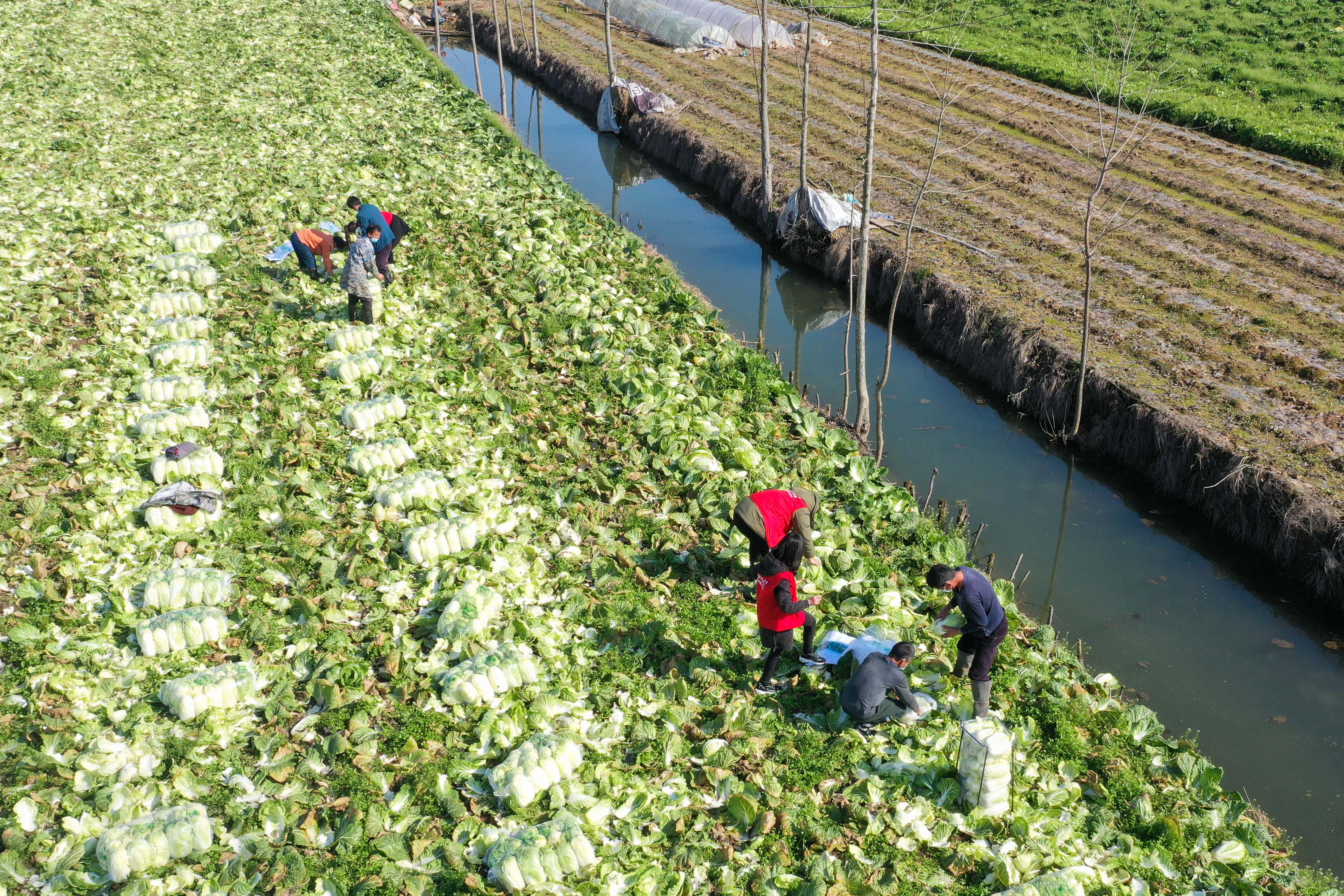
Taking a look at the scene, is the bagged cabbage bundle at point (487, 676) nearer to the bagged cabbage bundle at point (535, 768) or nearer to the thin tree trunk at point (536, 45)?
the bagged cabbage bundle at point (535, 768)

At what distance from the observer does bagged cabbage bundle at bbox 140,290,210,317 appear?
14.4 m

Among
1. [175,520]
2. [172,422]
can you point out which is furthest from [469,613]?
[172,422]

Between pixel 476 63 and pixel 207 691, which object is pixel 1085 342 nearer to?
pixel 207 691

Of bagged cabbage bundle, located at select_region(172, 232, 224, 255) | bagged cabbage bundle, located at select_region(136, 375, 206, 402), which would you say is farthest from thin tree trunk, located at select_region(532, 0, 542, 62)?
A: bagged cabbage bundle, located at select_region(136, 375, 206, 402)

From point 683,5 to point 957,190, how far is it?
Answer: 2389 centimetres

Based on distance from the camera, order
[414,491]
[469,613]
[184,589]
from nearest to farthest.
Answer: [469,613] < [184,589] < [414,491]

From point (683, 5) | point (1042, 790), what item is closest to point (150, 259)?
point (1042, 790)

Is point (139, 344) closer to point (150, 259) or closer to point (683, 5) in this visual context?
point (150, 259)

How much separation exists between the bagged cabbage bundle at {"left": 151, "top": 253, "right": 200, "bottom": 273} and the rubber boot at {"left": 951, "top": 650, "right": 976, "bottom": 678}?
13.4 meters

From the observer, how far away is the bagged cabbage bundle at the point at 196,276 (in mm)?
15305

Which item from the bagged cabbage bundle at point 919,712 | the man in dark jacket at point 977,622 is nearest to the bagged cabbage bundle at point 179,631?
the bagged cabbage bundle at point 919,712

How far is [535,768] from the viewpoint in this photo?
7.66 metres

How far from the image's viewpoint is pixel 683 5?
4181 centimetres

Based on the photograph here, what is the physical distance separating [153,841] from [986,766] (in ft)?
20.7
